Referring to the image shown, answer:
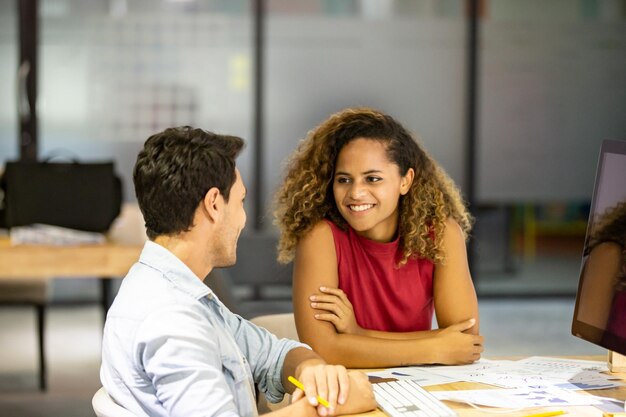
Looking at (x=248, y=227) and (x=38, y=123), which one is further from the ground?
(x=38, y=123)

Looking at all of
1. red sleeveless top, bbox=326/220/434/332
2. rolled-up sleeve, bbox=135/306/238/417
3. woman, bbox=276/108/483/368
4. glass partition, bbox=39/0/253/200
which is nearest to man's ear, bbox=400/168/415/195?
woman, bbox=276/108/483/368

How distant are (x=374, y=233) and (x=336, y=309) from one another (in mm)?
307

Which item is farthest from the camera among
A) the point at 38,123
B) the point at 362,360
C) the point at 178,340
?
the point at 38,123

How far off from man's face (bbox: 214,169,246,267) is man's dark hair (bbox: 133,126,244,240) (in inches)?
1.3

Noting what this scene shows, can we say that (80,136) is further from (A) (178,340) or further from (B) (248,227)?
(A) (178,340)

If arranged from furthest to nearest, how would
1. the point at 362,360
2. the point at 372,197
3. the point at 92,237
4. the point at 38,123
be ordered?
the point at 38,123
the point at 92,237
the point at 372,197
the point at 362,360

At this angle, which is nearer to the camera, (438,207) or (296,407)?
(296,407)

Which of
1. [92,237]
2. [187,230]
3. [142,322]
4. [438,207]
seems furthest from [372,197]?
[92,237]

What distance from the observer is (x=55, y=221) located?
455cm

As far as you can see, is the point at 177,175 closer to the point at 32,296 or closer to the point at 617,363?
the point at 617,363

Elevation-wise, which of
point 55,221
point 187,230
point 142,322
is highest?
point 187,230

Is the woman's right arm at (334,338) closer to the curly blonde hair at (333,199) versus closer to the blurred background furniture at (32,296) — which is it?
the curly blonde hair at (333,199)

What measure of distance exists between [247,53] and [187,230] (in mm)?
5309

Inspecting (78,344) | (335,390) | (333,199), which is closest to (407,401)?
(335,390)
